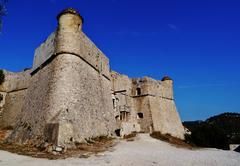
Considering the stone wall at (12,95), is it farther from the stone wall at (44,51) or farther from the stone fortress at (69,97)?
the stone wall at (44,51)

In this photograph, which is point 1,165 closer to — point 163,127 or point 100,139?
point 100,139

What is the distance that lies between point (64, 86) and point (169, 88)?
19483 mm

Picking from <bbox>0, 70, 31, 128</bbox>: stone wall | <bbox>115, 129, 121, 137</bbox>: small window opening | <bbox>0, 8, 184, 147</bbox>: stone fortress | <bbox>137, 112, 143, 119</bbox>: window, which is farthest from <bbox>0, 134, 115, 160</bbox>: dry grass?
<bbox>137, 112, 143, 119</bbox>: window

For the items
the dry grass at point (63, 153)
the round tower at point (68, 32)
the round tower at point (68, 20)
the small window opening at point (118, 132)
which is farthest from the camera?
the small window opening at point (118, 132)


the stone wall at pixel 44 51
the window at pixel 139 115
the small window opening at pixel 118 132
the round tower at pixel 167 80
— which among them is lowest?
the small window opening at pixel 118 132

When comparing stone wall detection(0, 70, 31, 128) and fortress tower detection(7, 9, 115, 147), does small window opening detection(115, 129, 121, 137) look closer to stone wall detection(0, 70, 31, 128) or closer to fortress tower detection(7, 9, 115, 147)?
fortress tower detection(7, 9, 115, 147)

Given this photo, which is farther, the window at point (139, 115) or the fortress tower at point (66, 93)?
the window at point (139, 115)

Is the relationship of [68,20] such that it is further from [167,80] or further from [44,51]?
[167,80]

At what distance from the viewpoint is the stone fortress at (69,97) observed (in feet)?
48.6

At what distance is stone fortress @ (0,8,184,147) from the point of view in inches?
583

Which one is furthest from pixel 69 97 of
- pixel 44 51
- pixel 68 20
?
pixel 44 51

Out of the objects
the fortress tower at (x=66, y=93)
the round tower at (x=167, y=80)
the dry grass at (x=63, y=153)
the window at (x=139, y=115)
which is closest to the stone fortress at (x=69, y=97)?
the fortress tower at (x=66, y=93)

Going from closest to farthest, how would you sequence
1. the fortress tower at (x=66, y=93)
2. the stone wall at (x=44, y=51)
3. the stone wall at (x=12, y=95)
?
the fortress tower at (x=66, y=93)
the stone wall at (x=44, y=51)
the stone wall at (x=12, y=95)

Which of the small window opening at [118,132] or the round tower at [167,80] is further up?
the round tower at [167,80]
